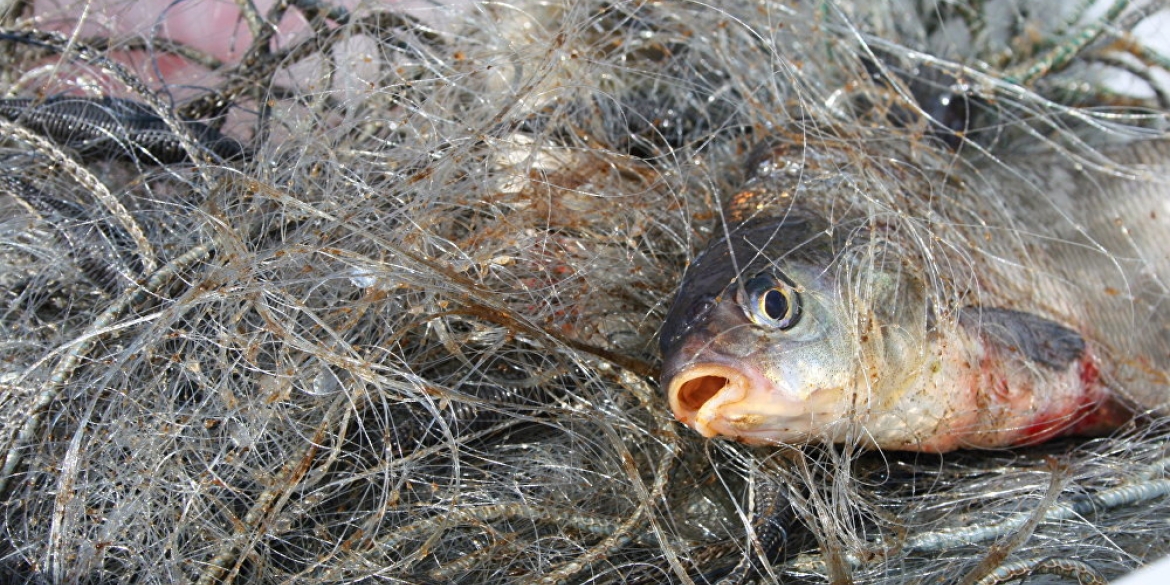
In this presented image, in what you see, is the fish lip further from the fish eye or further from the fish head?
the fish eye

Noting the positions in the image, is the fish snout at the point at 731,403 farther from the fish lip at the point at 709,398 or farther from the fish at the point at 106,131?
the fish at the point at 106,131

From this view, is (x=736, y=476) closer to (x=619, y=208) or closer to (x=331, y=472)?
(x=619, y=208)

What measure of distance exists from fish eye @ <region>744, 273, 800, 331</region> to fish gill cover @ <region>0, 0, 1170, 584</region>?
0.25 metres

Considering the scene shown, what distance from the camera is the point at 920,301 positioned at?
1.51m

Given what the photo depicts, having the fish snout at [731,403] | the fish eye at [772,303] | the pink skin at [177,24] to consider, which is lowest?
the fish snout at [731,403]

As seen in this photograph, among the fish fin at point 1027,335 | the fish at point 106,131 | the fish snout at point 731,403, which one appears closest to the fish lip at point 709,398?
the fish snout at point 731,403

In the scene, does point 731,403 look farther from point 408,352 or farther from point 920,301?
point 408,352

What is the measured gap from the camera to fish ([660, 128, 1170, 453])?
1318 millimetres

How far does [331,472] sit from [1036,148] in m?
2.01

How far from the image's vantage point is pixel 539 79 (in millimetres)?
1578

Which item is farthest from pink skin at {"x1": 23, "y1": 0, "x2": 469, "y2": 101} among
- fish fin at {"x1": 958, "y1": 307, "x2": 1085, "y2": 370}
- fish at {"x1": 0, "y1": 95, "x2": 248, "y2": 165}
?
fish fin at {"x1": 958, "y1": 307, "x2": 1085, "y2": 370}

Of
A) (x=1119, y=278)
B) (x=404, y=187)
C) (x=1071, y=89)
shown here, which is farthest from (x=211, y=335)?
(x=1071, y=89)

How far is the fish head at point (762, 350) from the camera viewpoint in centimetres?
127

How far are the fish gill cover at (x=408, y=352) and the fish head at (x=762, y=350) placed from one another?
0.41ft
